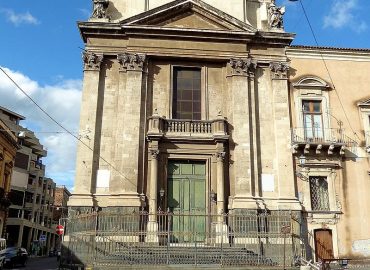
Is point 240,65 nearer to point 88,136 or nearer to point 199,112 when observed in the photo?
point 199,112

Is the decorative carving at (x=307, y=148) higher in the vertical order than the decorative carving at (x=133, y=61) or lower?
lower

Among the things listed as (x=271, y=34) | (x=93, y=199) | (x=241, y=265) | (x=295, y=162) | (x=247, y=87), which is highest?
(x=271, y=34)

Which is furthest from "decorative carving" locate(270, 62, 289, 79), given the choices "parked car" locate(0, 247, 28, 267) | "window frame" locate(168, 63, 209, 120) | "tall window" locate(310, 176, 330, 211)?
"parked car" locate(0, 247, 28, 267)

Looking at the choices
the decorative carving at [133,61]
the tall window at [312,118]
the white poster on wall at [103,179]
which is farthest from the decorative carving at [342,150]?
the white poster on wall at [103,179]

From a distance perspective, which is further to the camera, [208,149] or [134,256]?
[208,149]

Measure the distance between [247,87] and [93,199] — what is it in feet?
27.6

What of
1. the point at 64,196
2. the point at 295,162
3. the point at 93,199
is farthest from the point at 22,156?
the point at 295,162

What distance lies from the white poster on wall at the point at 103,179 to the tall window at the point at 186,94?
397 cm

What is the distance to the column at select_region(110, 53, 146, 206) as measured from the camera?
58.4 ft

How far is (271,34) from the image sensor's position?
20.4 metres

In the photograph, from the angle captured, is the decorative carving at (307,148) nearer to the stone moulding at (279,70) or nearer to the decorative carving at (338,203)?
the decorative carving at (338,203)

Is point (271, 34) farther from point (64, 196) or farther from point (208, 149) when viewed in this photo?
point (64, 196)

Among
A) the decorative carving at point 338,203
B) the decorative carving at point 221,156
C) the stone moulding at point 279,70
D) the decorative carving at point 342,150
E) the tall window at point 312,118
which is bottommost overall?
the decorative carving at point 338,203

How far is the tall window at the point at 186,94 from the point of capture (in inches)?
778
